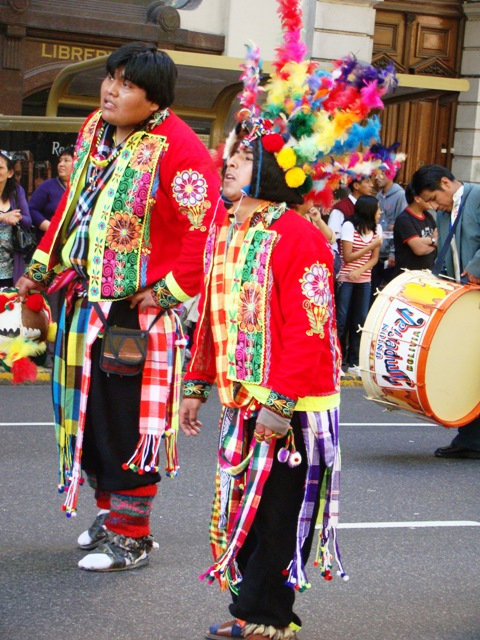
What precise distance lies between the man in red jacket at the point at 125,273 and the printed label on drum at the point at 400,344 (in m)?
2.22

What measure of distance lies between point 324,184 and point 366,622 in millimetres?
1664

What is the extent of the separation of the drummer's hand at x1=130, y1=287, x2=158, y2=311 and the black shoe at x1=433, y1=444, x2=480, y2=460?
11.2 feet

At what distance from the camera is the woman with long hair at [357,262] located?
1091 centimetres

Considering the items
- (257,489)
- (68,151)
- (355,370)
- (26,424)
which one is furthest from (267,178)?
(68,151)

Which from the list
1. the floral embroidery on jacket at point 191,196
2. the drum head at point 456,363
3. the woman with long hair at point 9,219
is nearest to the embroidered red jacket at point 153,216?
the floral embroidery on jacket at point 191,196

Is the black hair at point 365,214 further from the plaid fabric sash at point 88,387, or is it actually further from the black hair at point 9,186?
the plaid fabric sash at point 88,387

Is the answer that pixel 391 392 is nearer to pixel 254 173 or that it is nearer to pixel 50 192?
pixel 254 173

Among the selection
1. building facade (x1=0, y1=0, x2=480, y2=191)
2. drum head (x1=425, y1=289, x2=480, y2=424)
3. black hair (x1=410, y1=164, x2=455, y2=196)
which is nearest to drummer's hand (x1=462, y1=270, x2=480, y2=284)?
drum head (x1=425, y1=289, x2=480, y2=424)

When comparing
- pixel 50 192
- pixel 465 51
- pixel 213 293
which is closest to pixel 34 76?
pixel 50 192

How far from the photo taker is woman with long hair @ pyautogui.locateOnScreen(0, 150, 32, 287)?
9.66m

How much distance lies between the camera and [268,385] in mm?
3910

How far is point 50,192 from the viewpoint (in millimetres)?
10180

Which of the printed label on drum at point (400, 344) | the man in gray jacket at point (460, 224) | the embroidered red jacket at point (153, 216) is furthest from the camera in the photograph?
the man in gray jacket at point (460, 224)

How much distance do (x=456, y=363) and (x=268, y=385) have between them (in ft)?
11.3
